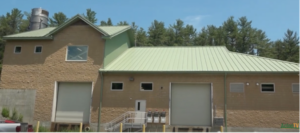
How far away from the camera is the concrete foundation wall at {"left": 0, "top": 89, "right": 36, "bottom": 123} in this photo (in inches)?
805

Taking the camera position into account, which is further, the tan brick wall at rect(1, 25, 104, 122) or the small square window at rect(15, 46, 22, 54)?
the small square window at rect(15, 46, 22, 54)

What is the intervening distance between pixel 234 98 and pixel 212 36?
32.8 metres

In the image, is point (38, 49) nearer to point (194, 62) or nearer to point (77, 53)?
point (77, 53)

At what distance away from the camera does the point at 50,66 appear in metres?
21.0

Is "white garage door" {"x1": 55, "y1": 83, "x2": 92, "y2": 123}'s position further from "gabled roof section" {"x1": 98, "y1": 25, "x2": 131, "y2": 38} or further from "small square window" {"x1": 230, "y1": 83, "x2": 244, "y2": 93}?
"small square window" {"x1": 230, "y1": 83, "x2": 244, "y2": 93}

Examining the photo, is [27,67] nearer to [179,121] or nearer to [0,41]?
[179,121]

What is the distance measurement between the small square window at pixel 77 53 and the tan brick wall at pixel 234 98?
2.44m

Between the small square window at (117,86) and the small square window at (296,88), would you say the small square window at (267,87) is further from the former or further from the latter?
the small square window at (117,86)

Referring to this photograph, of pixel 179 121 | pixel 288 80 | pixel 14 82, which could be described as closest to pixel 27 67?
pixel 14 82

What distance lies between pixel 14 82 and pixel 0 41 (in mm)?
24490

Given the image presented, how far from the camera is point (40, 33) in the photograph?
22.9 metres

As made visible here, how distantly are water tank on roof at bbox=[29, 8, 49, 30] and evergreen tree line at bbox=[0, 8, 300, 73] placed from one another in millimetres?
20214

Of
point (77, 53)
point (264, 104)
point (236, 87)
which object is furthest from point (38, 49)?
point (264, 104)

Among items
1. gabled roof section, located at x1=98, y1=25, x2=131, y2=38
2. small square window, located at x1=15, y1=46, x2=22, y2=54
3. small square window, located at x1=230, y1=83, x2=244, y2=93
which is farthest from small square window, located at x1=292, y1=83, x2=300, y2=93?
small square window, located at x1=15, y1=46, x2=22, y2=54
